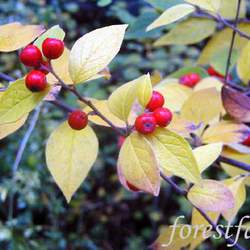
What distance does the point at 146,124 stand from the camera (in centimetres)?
48

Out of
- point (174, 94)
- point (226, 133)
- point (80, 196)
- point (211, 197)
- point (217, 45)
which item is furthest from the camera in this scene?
point (80, 196)

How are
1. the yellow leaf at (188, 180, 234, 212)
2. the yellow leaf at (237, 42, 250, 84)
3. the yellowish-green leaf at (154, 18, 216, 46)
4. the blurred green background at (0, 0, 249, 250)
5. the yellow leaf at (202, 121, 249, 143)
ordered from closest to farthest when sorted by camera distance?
the yellow leaf at (188, 180, 234, 212)
the yellow leaf at (202, 121, 249, 143)
the yellow leaf at (237, 42, 250, 84)
the yellowish-green leaf at (154, 18, 216, 46)
the blurred green background at (0, 0, 249, 250)

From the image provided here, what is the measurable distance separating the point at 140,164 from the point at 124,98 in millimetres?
73

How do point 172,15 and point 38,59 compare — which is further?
point 172,15

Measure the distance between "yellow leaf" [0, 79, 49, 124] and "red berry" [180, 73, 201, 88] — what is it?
448mm

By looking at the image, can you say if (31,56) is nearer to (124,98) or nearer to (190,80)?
(124,98)

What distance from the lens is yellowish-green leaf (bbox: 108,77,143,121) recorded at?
48cm

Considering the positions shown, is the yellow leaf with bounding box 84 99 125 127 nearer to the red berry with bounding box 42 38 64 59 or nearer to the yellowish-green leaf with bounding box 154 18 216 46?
the red berry with bounding box 42 38 64 59

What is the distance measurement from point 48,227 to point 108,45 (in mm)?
1154

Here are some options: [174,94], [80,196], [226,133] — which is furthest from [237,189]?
[80,196]

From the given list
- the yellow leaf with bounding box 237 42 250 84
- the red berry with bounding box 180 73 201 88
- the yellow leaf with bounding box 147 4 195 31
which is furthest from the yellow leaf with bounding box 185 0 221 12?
the red berry with bounding box 180 73 201 88

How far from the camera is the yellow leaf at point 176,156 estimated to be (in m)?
0.47

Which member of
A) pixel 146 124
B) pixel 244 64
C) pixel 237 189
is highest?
pixel 146 124

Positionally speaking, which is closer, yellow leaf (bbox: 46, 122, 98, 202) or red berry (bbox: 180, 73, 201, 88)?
yellow leaf (bbox: 46, 122, 98, 202)
